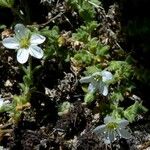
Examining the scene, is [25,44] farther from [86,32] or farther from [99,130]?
[99,130]

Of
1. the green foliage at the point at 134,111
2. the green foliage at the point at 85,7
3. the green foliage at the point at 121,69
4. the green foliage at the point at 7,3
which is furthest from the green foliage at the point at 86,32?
the green foliage at the point at 134,111

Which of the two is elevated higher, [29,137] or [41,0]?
[41,0]

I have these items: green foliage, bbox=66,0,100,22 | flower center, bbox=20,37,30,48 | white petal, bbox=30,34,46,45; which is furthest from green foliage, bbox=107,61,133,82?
flower center, bbox=20,37,30,48

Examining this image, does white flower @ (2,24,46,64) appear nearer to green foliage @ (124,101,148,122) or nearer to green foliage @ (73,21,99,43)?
green foliage @ (73,21,99,43)

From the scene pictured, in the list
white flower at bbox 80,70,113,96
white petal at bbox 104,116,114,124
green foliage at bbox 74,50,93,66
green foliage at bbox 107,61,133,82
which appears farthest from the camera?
green foliage at bbox 74,50,93,66

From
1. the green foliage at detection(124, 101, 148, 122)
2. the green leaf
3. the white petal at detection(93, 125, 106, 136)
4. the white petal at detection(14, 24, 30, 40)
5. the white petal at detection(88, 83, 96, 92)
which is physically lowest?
→ the white petal at detection(93, 125, 106, 136)

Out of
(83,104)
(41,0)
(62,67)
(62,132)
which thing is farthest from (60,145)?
(41,0)

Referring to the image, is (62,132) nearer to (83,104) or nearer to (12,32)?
(83,104)
